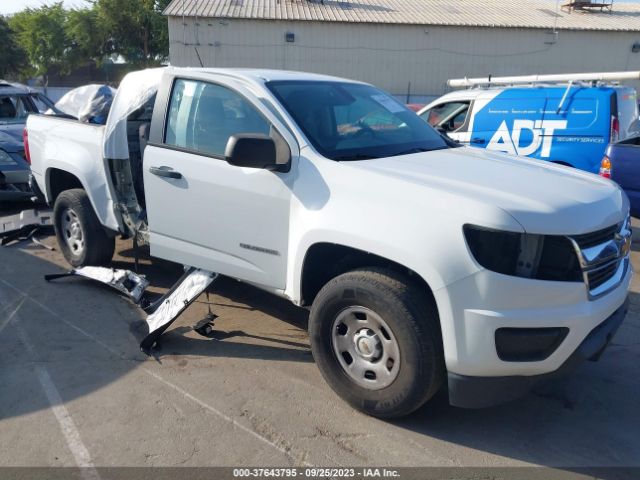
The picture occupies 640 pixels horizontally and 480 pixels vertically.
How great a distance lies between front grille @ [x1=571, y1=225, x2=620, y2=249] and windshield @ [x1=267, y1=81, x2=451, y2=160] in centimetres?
127

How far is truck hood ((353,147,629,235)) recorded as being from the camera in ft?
8.71

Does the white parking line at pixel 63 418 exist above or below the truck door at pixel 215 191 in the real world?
below

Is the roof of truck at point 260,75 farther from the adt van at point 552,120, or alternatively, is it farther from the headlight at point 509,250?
the adt van at point 552,120

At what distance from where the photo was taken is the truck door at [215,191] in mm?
3430

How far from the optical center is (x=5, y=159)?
25.5 ft

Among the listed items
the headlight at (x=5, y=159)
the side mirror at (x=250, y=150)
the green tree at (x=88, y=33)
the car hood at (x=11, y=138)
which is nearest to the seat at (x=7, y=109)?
the car hood at (x=11, y=138)

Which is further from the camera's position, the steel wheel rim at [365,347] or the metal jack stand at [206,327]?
the metal jack stand at [206,327]

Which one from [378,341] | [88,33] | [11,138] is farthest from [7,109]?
[88,33]

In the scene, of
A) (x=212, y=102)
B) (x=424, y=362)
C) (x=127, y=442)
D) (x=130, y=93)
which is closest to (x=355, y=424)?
(x=424, y=362)

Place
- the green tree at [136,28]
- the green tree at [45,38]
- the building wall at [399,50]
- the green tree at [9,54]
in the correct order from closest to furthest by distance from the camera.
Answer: the building wall at [399,50] → the green tree at [136,28] → the green tree at [9,54] → the green tree at [45,38]

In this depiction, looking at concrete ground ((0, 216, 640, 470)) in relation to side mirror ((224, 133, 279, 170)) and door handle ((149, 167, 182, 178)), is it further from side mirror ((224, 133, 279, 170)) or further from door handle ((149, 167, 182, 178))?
side mirror ((224, 133, 279, 170))

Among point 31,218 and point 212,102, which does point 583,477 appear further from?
point 31,218

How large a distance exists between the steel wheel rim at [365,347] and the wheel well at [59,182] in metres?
3.74

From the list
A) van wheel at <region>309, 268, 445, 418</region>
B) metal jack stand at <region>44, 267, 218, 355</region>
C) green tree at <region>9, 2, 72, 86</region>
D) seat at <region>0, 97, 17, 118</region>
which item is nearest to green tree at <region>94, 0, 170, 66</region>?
green tree at <region>9, 2, 72, 86</region>
